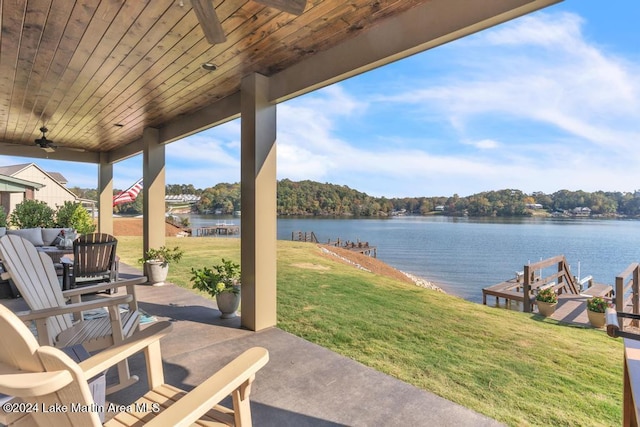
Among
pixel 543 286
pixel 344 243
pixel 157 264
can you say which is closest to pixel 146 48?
pixel 157 264

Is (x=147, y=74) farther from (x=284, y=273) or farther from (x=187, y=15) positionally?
(x=284, y=273)

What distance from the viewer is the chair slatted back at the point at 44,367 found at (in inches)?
35.9

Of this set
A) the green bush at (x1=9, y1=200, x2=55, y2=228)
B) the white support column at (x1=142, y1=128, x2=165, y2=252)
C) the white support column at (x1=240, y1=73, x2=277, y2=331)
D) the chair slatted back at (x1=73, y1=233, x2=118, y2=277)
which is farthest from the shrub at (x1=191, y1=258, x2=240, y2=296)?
the green bush at (x1=9, y1=200, x2=55, y2=228)

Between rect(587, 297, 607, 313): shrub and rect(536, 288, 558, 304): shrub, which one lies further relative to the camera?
rect(536, 288, 558, 304): shrub

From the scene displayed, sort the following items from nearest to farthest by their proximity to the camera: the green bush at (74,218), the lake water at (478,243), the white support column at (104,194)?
1. the white support column at (104,194)
2. the green bush at (74,218)
3. the lake water at (478,243)

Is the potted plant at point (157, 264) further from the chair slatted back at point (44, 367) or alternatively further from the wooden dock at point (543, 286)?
the wooden dock at point (543, 286)

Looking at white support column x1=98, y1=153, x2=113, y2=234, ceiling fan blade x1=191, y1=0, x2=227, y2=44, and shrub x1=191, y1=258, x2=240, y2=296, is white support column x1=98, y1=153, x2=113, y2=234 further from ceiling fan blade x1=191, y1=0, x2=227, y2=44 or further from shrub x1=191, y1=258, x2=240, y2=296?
ceiling fan blade x1=191, y1=0, x2=227, y2=44

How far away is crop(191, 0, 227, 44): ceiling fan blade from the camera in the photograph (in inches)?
65.5

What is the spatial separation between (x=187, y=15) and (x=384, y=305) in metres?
4.91

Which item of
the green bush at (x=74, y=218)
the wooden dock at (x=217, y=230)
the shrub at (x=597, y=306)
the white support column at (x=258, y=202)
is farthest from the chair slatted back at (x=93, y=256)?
the wooden dock at (x=217, y=230)

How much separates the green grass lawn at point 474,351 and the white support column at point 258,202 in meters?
0.52

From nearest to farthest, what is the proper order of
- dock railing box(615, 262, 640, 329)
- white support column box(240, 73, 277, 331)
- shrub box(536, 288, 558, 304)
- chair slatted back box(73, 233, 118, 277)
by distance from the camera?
white support column box(240, 73, 277, 331)
chair slatted back box(73, 233, 118, 277)
dock railing box(615, 262, 640, 329)
shrub box(536, 288, 558, 304)

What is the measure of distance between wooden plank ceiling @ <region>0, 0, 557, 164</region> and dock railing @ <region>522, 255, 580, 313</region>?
6.92 metres

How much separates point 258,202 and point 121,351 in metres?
2.37
